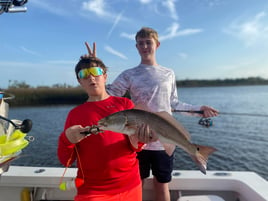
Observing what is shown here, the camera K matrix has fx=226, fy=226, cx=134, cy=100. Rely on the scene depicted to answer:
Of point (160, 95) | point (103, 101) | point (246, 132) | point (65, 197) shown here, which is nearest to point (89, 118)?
point (103, 101)

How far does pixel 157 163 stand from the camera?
118 inches

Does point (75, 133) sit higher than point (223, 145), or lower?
higher

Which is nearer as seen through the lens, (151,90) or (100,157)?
(100,157)

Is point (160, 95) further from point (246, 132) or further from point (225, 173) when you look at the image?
point (246, 132)

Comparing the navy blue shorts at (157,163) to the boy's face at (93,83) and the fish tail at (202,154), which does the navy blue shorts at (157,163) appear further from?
the boy's face at (93,83)

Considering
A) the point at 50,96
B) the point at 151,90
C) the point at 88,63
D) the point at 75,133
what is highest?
the point at 50,96

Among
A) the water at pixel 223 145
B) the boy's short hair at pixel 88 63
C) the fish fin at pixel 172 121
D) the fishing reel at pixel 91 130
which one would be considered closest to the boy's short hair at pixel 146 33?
the boy's short hair at pixel 88 63

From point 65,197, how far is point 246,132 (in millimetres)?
13901

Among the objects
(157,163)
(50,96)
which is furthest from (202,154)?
(50,96)

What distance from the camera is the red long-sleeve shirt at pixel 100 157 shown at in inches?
86.4

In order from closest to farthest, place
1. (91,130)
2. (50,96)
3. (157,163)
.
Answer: (91,130) → (157,163) → (50,96)

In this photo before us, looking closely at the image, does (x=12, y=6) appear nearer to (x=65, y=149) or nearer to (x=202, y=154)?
(x=65, y=149)

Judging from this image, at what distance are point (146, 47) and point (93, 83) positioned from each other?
1118 mm

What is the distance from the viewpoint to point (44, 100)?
35.6 m
